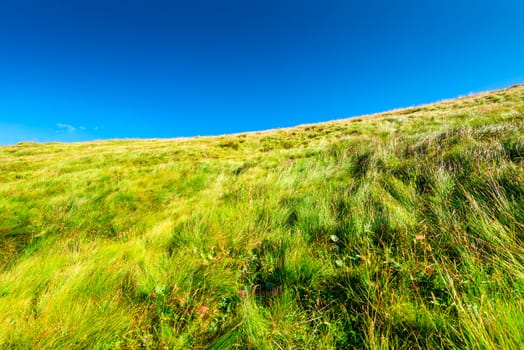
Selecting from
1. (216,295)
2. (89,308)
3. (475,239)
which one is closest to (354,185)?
(475,239)

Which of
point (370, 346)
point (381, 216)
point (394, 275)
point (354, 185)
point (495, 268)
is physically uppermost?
point (354, 185)

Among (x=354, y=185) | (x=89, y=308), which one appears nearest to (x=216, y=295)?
(x=89, y=308)

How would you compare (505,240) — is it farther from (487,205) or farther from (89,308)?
(89,308)

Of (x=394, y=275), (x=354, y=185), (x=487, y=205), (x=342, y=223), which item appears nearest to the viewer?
(x=394, y=275)

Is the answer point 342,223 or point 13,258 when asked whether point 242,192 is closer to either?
point 342,223

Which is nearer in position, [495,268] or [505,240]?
[495,268]

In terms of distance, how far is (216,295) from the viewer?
1665 mm

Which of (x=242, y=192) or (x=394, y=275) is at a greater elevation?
(x=242, y=192)

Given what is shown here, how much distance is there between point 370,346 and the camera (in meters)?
1.15

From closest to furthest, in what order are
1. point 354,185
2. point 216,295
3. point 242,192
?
point 216,295, point 354,185, point 242,192

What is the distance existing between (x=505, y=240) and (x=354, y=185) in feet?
6.14

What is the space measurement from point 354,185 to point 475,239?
5.86 ft

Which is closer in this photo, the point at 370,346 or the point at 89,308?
the point at 370,346

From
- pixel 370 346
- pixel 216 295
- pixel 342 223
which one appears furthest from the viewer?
pixel 342 223
